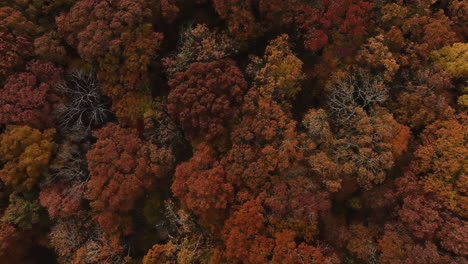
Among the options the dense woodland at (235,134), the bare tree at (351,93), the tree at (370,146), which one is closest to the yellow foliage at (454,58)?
the dense woodland at (235,134)

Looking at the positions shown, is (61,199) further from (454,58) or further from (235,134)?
(454,58)

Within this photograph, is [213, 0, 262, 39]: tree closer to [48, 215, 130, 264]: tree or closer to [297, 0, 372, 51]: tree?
[297, 0, 372, 51]: tree

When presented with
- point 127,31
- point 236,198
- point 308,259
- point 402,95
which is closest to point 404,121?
point 402,95

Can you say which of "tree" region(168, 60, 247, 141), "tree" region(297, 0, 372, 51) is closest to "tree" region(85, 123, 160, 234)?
"tree" region(168, 60, 247, 141)

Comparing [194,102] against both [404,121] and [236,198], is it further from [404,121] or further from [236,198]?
[404,121]

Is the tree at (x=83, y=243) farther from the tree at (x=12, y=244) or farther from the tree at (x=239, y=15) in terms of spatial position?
the tree at (x=239, y=15)

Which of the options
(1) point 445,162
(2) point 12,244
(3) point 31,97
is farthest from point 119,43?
(1) point 445,162
